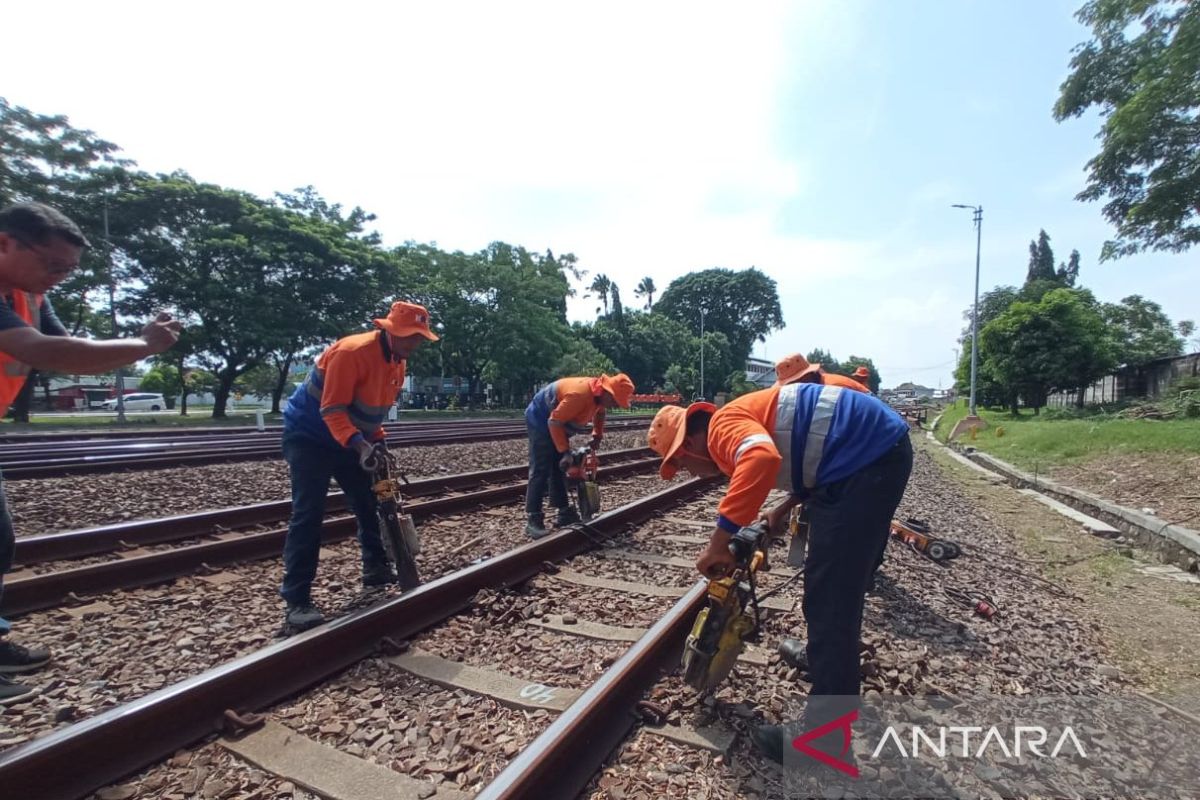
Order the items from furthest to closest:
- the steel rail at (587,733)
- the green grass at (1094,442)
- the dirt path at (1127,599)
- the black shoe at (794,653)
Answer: the green grass at (1094,442) < the dirt path at (1127,599) < the black shoe at (794,653) < the steel rail at (587,733)

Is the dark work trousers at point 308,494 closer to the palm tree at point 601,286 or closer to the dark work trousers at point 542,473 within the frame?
the dark work trousers at point 542,473

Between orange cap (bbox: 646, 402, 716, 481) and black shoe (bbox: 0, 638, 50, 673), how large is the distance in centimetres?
320

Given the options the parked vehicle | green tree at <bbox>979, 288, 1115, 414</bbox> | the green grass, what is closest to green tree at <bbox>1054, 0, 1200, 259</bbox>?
the green grass

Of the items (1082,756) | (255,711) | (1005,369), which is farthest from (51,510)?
(1005,369)

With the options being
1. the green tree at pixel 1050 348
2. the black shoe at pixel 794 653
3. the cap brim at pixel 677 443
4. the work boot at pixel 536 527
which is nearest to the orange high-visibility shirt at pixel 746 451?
the cap brim at pixel 677 443

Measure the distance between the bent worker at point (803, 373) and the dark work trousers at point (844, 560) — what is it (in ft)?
7.82

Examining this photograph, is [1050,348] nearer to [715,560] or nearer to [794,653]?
[794,653]

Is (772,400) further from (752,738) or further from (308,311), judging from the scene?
(308,311)

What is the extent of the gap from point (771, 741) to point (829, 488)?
3.53ft

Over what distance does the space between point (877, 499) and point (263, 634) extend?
11.0 feet

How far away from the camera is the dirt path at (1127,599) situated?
367cm

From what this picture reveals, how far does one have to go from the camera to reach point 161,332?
9.29 ft

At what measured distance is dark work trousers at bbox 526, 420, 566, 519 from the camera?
6.05 metres

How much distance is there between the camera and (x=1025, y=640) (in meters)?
3.87
